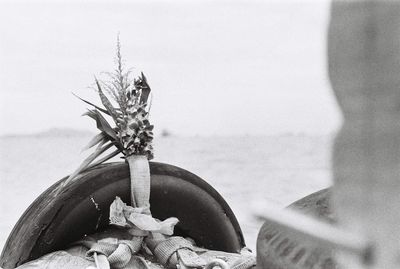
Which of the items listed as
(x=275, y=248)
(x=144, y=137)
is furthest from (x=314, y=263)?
(x=144, y=137)

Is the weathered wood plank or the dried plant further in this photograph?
the dried plant

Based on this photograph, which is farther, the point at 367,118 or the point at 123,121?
the point at 123,121

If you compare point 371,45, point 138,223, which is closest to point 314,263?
point 371,45

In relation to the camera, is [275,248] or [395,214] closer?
[395,214]

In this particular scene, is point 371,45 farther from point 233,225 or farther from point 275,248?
point 233,225

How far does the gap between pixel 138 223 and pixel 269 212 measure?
4.31 ft

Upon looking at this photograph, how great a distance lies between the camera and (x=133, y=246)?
1633 mm

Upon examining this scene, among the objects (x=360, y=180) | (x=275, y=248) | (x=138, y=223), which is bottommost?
(x=138, y=223)

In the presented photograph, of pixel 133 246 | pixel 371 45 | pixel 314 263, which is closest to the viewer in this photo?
pixel 371 45

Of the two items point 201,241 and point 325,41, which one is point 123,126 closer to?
point 201,241

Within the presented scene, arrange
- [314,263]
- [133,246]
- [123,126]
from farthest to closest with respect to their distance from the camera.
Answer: [123,126], [133,246], [314,263]

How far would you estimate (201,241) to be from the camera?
71.6 inches

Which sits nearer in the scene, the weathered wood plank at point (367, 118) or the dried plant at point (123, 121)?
the weathered wood plank at point (367, 118)

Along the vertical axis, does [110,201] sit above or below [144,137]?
below
